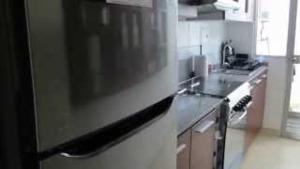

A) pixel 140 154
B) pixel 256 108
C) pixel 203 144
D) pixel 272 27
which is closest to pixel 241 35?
pixel 272 27

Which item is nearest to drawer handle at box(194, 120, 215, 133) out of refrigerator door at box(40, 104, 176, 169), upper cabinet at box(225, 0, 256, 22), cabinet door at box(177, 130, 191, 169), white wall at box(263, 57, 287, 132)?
cabinet door at box(177, 130, 191, 169)

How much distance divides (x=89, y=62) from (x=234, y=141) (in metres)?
2.07

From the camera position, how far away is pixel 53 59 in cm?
65

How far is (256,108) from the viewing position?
3480mm

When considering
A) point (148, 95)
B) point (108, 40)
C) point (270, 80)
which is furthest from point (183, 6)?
point (270, 80)

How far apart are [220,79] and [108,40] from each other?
2.30 meters

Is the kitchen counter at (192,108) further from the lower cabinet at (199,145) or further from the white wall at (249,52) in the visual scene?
the white wall at (249,52)

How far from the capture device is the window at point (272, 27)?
3.81 metres

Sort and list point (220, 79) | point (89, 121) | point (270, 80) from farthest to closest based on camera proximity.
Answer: point (270, 80), point (220, 79), point (89, 121)

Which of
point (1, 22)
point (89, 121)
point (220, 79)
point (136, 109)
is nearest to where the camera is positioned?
point (1, 22)

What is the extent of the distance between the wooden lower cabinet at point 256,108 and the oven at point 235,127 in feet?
0.94

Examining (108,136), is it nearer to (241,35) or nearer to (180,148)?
(180,148)

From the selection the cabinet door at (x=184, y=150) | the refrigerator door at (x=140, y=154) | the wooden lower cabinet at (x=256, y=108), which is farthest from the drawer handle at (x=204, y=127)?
the wooden lower cabinet at (x=256, y=108)

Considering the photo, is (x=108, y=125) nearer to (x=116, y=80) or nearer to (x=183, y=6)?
(x=116, y=80)
